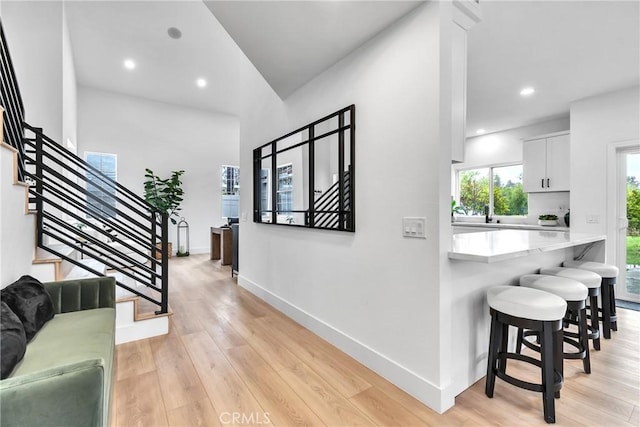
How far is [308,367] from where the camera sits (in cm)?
210

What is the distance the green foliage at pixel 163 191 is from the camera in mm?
6547

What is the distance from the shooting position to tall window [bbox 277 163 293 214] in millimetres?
3166

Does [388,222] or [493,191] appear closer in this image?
[388,222]

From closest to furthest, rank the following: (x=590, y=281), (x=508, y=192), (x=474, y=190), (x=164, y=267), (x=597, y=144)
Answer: (x=590, y=281) < (x=164, y=267) < (x=597, y=144) < (x=508, y=192) < (x=474, y=190)

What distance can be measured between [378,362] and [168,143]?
711 centimetres

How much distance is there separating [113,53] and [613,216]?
26.0 ft

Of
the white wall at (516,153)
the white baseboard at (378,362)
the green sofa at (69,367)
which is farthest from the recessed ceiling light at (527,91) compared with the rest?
the green sofa at (69,367)

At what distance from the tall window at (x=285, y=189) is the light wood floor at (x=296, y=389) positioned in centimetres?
127

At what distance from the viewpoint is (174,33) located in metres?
4.41

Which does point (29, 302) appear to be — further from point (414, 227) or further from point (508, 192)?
point (508, 192)

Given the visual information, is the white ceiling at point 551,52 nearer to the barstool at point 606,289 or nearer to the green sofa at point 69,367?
the barstool at point 606,289

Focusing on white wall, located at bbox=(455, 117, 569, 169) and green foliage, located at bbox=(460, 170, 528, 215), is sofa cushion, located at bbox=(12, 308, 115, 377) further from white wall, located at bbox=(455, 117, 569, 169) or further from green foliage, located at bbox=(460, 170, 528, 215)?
green foliage, located at bbox=(460, 170, 528, 215)

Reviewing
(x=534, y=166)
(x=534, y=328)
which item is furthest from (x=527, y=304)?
(x=534, y=166)

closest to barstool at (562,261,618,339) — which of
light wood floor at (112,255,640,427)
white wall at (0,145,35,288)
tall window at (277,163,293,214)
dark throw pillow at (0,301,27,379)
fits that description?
light wood floor at (112,255,640,427)
